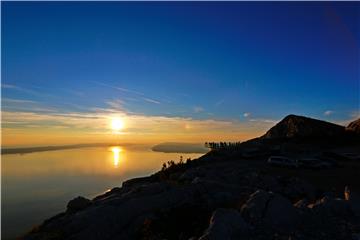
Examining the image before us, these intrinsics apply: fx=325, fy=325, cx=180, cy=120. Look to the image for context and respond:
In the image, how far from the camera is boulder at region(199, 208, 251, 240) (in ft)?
33.5

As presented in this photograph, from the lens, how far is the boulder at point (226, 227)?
10203 mm

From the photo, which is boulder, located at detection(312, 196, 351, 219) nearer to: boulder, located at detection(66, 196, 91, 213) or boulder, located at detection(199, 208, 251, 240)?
boulder, located at detection(199, 208, 251, 240)

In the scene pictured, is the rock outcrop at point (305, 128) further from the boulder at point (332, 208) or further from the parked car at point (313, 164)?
the boulder at point (332, 208)

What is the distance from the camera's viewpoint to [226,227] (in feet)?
34.4

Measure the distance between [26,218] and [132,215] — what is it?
54.3 ft

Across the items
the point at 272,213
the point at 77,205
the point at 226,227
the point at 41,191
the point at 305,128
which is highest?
the point at 305,128

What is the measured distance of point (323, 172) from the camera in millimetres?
27406

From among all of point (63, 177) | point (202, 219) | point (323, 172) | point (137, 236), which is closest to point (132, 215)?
point (137, 236)

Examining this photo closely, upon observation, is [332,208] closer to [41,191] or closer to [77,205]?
[77,205]

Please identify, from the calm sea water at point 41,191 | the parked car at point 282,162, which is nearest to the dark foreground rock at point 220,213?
the parked car at point 282,162

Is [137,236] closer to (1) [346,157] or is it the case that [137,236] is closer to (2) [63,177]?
(1) [346,157]

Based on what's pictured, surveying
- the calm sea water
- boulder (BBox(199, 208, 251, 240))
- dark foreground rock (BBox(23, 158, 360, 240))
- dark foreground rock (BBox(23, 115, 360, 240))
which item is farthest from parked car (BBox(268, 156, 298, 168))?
boulder (BBox(199, 208, 251, 240))

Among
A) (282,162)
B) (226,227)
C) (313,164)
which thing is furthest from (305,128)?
(226,227)

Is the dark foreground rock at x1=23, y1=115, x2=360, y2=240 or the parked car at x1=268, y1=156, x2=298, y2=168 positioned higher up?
the parked car at x1=268, y1=156, x2=298, y2=168
